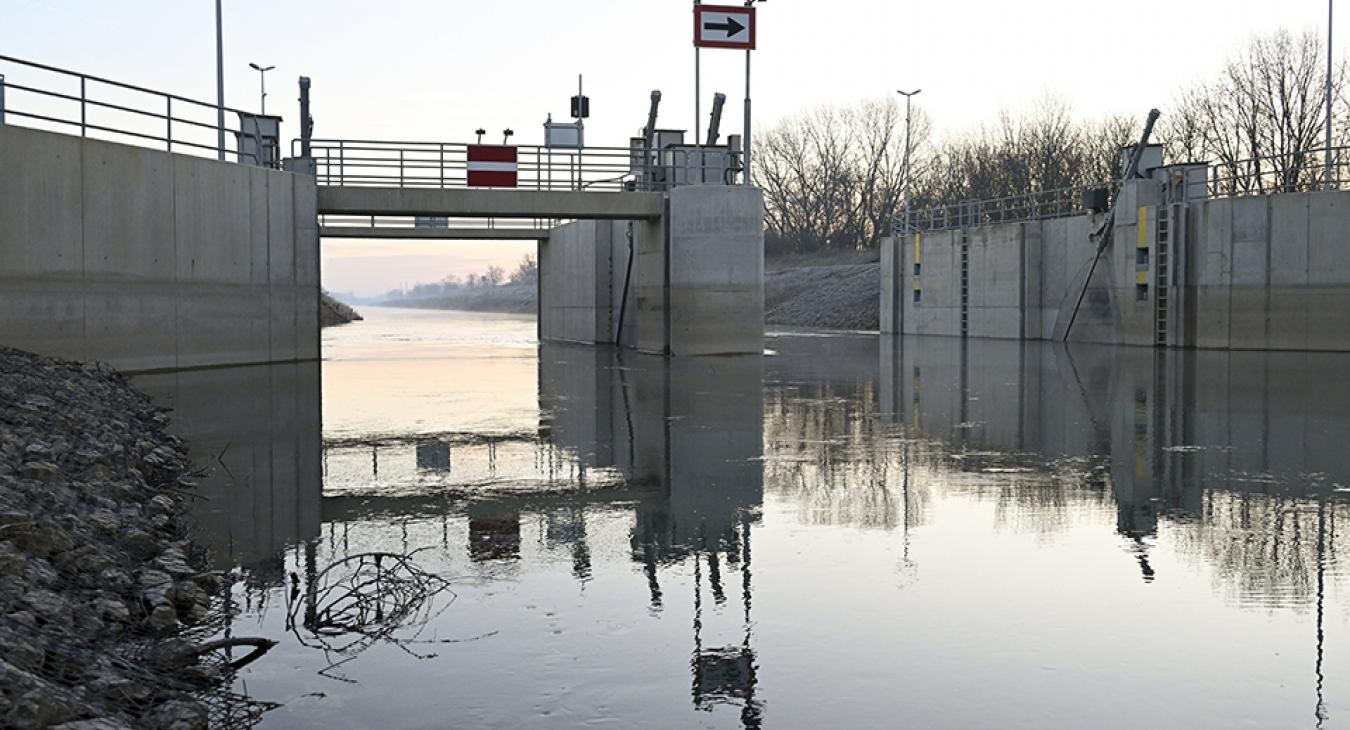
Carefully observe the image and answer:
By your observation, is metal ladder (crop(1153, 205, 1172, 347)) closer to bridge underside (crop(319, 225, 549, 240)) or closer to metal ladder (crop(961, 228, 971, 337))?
metal ladder (crop(961, 228, 971, 337))

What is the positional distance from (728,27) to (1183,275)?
14.0 metres

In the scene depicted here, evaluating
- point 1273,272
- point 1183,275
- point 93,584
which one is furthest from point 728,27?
point 93,584

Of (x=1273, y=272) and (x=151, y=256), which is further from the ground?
(x=1273, y=272)

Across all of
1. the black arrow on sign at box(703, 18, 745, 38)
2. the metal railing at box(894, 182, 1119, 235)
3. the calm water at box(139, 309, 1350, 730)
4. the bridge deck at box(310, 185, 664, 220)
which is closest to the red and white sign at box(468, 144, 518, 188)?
the bridge deck at box(310, 185, 664, 220)

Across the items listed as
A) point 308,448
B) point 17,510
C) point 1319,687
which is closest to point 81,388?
point 308,448

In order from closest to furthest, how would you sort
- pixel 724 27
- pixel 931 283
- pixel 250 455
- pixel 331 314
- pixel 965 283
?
pixel 250 455 → pixel 724 27 → pixel 965 283 → pixel 931 283 → pixel 331 314

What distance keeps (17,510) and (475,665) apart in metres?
3.00

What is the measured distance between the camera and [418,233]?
150 ft

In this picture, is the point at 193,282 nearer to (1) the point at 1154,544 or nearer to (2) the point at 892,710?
(1) the point at 1154,544

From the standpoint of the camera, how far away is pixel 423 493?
10836 millimetres

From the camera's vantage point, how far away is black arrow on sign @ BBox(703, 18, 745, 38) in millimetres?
Result: 31875

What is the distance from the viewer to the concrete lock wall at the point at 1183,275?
109 ft

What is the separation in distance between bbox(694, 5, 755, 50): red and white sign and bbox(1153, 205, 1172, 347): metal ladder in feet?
41.8

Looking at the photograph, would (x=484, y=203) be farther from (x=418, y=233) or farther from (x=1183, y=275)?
(x=1183, y=275)
